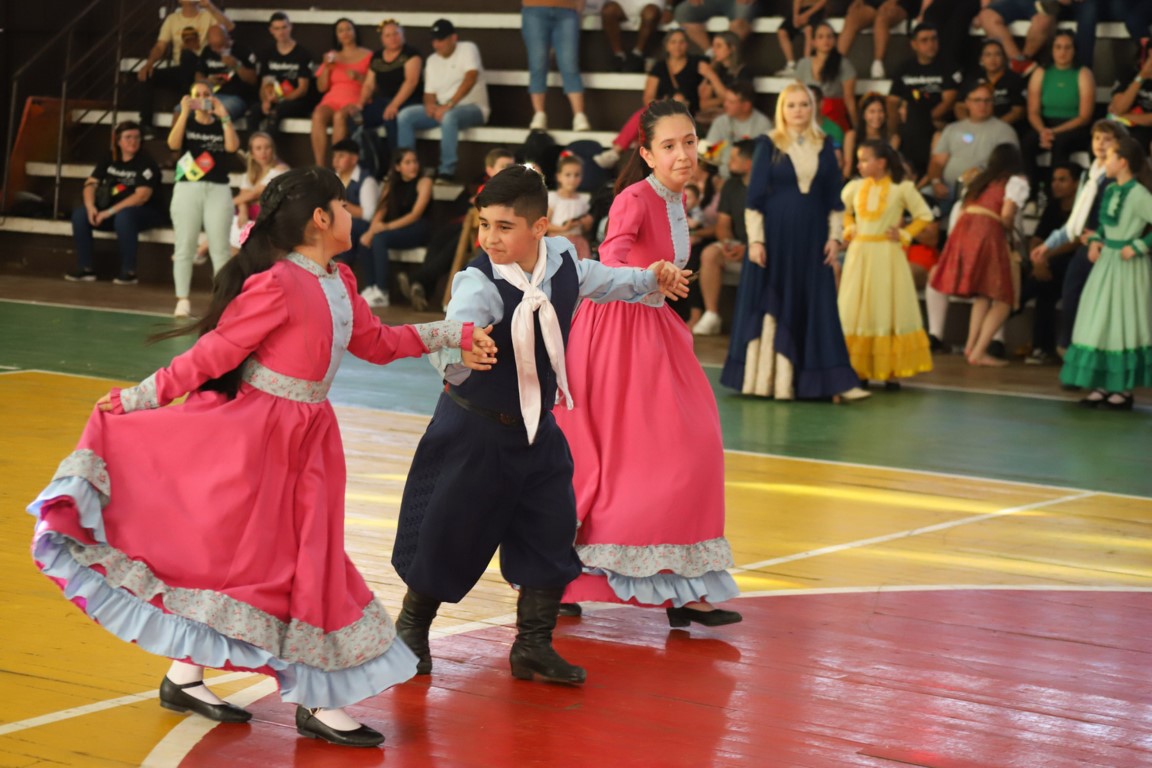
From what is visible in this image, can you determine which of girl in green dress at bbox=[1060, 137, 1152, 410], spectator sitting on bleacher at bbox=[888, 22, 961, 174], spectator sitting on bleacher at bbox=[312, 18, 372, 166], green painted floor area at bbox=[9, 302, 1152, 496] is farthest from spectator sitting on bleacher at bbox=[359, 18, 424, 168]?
girl in green dress at bbox=[1060, 137, 1152, 410]

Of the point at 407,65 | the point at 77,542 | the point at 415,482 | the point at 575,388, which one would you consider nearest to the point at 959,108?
the point at 407,65

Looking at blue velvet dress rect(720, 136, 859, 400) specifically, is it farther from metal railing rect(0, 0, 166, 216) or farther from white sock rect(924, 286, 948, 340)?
metal railing rect(0, 0, 166, 216)

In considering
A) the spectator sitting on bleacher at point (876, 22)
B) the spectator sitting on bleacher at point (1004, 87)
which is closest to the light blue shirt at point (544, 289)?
the spectator sitting on bleacher at point (1004, 87)

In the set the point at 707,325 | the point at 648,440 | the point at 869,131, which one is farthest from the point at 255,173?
the point at 648,440

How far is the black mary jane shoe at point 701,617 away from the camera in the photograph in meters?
4.89

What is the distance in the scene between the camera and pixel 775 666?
4.51 metres

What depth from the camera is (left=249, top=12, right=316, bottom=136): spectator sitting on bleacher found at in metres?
16.0

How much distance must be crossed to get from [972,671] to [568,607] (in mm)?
1191

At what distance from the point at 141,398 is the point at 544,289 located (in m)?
1.06

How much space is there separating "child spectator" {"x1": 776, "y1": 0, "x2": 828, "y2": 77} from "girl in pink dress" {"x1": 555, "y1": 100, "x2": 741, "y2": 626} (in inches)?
354

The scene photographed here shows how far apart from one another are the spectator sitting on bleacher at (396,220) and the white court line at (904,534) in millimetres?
8237

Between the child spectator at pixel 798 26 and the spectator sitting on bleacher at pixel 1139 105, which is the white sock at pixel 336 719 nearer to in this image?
the spectator sitting on bleacher at pixel 1139 105

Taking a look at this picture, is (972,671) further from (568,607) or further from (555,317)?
(555,317)

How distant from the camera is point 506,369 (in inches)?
166
